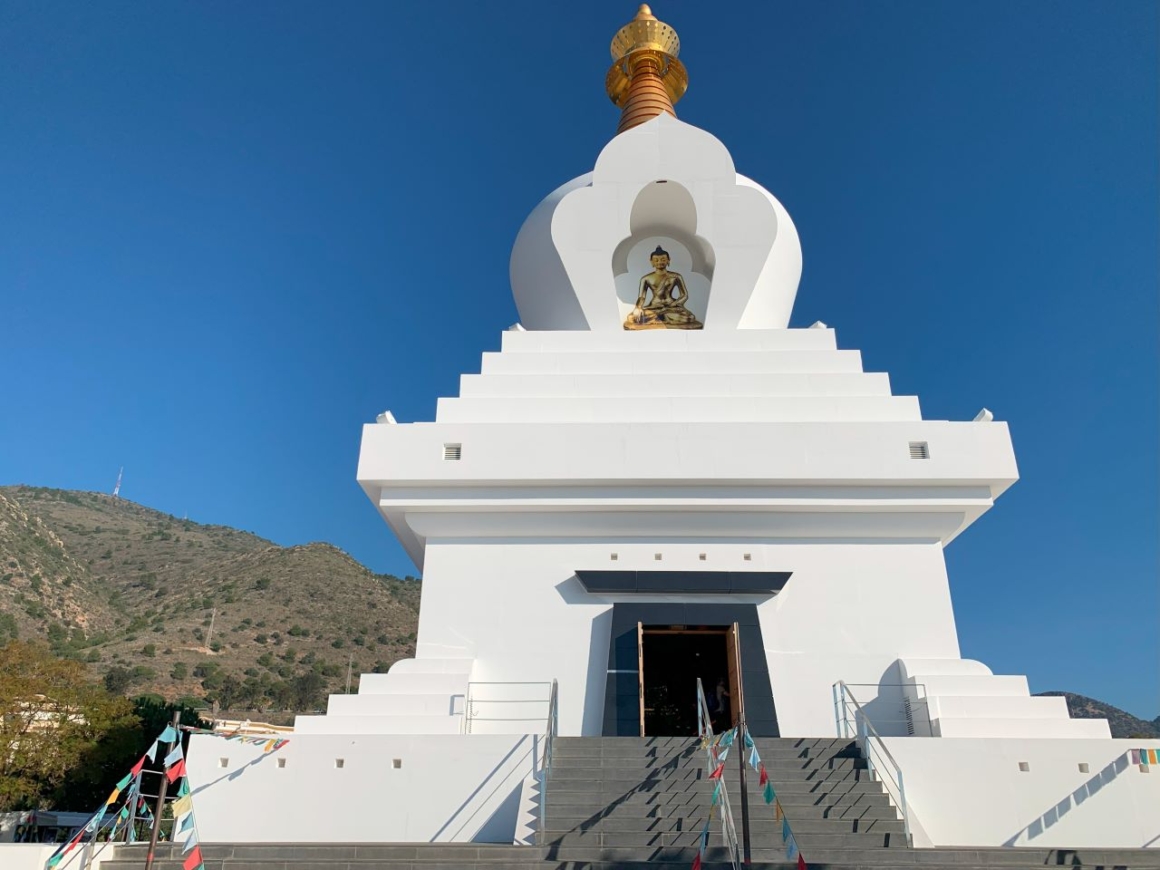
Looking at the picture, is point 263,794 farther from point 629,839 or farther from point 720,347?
point 720,347

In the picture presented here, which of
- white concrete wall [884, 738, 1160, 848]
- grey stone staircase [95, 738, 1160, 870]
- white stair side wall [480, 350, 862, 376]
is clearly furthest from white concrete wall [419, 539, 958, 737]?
white stair side wall [480, 350, 862, 376]

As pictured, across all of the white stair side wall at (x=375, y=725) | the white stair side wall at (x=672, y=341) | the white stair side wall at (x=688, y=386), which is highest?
the white stair side wall at (x=672, y=341)

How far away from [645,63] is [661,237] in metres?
7.05

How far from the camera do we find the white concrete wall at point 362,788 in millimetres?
8547

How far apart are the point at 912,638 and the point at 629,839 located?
16.6ft

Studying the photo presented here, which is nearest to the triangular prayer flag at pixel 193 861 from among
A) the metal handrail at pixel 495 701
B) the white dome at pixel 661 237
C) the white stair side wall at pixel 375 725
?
the white stair side wall at pixel 375 725

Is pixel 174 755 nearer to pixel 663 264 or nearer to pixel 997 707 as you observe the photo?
pixel 997 707

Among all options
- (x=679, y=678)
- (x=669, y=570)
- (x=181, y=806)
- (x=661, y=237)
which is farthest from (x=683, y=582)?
(x=661, y=237)

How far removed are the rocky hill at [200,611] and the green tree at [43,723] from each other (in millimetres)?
19892

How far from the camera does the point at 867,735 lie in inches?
350

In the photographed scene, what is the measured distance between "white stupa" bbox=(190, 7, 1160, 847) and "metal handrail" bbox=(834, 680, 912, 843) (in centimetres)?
12

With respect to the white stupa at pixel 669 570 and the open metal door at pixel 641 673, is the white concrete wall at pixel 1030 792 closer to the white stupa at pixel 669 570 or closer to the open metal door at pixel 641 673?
the white stupa at pixel 669 570

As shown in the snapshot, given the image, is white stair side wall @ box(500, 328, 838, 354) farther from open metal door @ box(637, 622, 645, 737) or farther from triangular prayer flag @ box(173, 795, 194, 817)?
triangular prayer flag @ box(173, 795, 194, 817)

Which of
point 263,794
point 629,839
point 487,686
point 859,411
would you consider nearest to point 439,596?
point 487,686
